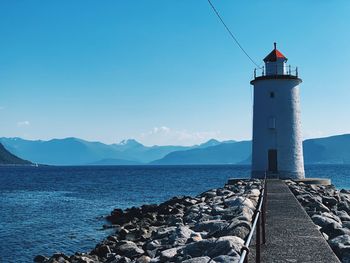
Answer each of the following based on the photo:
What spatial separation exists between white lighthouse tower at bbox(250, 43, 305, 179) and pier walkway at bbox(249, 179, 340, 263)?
10.7m

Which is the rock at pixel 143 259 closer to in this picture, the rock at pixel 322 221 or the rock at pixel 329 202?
the rock at pixel 322 221

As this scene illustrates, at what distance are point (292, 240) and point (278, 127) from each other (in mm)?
14321

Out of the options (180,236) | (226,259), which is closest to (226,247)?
(226,259)

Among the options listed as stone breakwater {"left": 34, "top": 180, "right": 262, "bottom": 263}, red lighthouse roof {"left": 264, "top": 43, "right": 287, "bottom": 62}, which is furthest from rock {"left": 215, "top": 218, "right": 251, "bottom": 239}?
red lighthouse roof {"left": 264, "top": 43, "right": 287, "bottom": 62}

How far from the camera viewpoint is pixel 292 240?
7.32 m

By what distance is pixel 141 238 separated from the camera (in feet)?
40.7

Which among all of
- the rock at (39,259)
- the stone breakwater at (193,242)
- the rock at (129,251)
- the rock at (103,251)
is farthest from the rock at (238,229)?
the rock at (39,259)

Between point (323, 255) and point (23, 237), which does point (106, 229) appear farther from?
point (323, 255)

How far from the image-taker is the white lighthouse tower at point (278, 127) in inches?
837

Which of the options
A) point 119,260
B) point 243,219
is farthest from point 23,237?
point 243,219

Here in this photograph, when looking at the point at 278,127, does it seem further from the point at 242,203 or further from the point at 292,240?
the point at 292,240

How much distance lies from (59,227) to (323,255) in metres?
14.5

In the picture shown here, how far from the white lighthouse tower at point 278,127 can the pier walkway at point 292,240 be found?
35.2 ft

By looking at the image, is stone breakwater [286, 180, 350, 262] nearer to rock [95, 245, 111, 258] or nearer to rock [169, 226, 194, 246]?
rock [169, 226, 194, 246]
